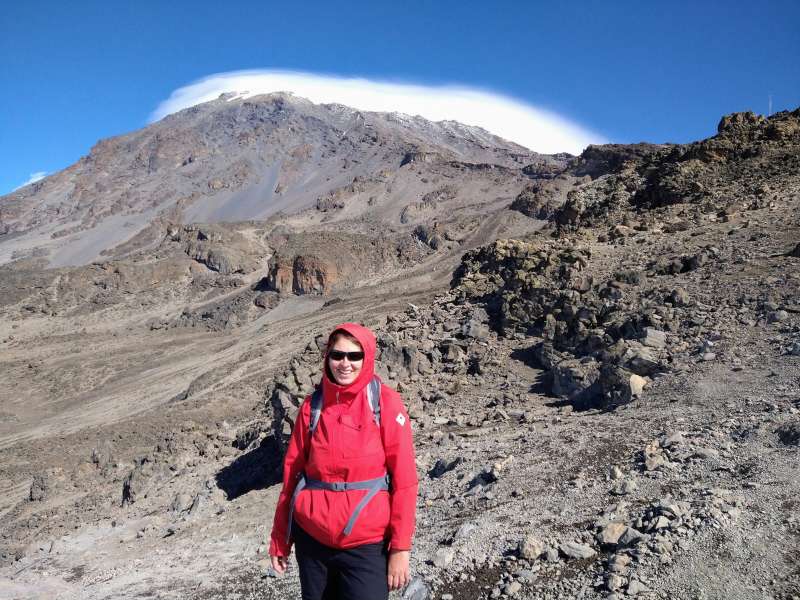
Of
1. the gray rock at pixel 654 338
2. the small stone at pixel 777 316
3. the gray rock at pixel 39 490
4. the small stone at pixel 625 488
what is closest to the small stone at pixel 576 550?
the small stone at pixel 625 488

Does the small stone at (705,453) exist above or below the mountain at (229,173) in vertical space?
below

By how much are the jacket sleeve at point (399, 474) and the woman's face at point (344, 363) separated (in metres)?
0.18

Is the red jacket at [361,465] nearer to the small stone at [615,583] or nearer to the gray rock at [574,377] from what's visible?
the small stone at [615,583]

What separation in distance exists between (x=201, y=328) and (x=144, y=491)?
2154 cm

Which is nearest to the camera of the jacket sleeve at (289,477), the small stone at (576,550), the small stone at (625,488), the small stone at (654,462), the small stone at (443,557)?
the jacket sleeve at (289,477)

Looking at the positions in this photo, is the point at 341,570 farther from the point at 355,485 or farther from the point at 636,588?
the point at 636,588

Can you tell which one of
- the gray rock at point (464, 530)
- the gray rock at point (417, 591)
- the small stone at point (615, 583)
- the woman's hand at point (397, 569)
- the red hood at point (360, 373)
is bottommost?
the gray rock at point (417, 591)

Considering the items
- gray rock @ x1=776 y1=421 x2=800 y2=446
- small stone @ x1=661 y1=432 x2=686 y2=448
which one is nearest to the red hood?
small stone @ x1=661 y1=432 x2=686 y2=448

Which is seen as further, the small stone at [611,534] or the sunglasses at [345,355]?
the small stone at [611,534]

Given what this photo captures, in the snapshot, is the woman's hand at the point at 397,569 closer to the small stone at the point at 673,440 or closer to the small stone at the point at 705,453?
the small stone at the point at 705,453

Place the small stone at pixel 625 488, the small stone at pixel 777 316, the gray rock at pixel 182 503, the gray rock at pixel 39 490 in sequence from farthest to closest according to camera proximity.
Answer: the gray rock at pixel 39 490
the gray rock at pixel 182 503
the small stone at pixel 777 316
the small stone at pixel 625 488

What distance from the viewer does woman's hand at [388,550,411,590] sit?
2520 mm

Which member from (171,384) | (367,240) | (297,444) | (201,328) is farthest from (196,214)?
(297,444)

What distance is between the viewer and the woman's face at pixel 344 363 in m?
2.52
